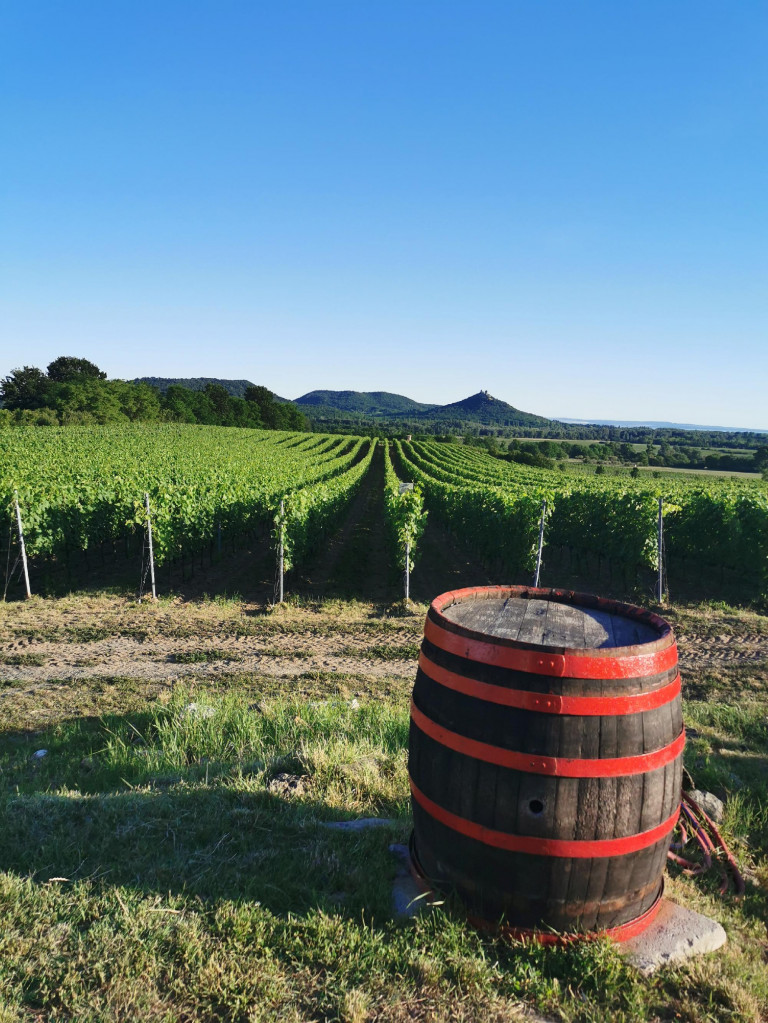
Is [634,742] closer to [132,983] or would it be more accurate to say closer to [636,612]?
[636,612]

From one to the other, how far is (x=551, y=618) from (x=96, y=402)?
6873 centimetres

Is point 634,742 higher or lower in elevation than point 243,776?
higher

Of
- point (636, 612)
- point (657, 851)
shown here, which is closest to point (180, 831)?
point (657, 851)

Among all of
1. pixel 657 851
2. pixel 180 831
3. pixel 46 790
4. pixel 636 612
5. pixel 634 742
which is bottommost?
pixel 46 790

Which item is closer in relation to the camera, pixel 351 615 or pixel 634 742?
pixel 634 742

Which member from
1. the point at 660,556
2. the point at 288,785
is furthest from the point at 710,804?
the point at 660,556

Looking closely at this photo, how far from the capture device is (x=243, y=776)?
378 cm

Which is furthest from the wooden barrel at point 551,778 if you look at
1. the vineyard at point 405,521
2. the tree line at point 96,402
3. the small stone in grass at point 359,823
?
the tree line at point 96,402

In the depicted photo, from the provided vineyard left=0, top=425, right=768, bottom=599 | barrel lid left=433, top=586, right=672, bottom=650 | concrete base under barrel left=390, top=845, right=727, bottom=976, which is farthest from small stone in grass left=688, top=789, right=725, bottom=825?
vineyard left=0, top=425, right=768, bottom=599

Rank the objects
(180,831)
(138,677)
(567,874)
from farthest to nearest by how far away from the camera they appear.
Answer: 1. (138,677)
2. (180,831)
3. (567,874)

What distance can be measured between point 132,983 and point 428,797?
128 centimetres

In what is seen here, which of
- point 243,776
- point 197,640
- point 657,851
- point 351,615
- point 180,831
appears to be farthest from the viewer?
point 351,615

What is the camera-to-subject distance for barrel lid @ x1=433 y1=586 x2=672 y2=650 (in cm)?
266

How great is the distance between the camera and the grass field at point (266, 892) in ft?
6.68
